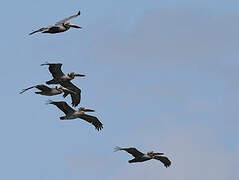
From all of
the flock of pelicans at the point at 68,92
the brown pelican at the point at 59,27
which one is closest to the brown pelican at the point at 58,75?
the flock of pelicans at the point at 68,92

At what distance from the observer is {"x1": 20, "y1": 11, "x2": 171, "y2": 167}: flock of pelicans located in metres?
65.8

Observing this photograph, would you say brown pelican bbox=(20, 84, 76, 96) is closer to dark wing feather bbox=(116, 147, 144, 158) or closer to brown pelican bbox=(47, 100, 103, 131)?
brown pelican bbox=(47, 100, 103, 131)

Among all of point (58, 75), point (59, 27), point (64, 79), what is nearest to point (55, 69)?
point (58, 75)

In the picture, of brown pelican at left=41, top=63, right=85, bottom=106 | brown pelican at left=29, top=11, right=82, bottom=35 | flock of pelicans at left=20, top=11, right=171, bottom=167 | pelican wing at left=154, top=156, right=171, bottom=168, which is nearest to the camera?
brown pelican at left=29, top=11, right=82, bottom=35

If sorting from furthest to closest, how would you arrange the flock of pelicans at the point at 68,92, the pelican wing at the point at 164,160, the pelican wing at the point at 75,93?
the pelican wing at the point at 75,93, the pelican wing at the point at 164,160, the flock of pelicans at the point at 68,92

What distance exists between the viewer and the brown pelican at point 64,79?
67812 millimetres

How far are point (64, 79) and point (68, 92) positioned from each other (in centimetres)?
87

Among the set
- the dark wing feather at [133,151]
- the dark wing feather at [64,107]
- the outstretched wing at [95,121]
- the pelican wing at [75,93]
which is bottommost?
the dark wing feather at [133,151]

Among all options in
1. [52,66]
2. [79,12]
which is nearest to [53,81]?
[52,66]

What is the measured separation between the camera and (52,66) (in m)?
67.7

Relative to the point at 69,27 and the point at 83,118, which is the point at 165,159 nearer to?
the point at 83,118

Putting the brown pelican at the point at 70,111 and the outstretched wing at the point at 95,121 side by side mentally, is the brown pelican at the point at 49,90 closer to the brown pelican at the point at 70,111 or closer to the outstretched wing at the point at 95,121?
the brown pelican at the point at 70,111

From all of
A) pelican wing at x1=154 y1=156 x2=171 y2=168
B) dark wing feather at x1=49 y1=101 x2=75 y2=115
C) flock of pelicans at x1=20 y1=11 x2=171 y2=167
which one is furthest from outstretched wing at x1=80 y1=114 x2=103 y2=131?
pelican wing at x1=154 y1=156 x2=171 y2=168

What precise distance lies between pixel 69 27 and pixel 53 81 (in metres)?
3.72
